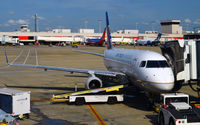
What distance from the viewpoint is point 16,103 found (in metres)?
16.5

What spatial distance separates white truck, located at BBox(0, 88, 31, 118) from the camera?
16.5 m

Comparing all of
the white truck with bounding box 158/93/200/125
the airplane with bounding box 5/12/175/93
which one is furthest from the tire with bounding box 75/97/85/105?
the white truck with bounding box 158/93/200/125

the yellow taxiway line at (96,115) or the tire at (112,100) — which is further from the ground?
the tire at (112,100)

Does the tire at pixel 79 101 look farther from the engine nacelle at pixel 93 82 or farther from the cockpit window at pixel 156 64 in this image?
the cockpit window at pixel 156 64

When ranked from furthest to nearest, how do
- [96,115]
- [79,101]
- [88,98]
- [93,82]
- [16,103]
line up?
1. [93,82]
2. [88,98]
3. [79,101]
4. [96,115]
5. [16,103]

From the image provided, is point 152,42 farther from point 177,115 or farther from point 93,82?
point 177,115

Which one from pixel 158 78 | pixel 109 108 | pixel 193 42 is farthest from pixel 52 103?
pixel 193 42

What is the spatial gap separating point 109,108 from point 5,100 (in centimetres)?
719

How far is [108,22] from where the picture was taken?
126 feet

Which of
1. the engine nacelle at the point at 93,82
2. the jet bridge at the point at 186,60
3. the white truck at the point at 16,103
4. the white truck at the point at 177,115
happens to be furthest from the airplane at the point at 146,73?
the white truck at the point at 16,103

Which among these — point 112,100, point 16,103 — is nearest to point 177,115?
point 112,100

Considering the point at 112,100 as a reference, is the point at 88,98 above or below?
above

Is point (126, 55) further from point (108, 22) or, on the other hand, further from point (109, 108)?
point (108, 22)

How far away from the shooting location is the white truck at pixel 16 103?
16.5 metres
